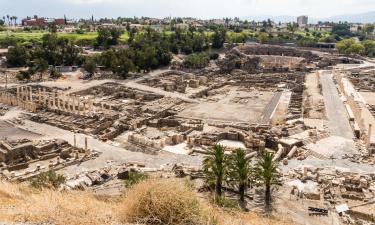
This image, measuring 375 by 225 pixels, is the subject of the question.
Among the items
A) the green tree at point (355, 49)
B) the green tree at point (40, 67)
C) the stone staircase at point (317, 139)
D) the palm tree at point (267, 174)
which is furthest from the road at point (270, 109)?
the green tree at point (355, 49)

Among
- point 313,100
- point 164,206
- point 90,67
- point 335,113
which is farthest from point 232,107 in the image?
point 164,206

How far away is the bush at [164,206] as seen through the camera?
50.1 ft

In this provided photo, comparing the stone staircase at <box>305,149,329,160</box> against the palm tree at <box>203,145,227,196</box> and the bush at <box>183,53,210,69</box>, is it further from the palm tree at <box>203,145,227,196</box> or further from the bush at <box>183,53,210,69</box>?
the bush at <box>183,53,210,69</box>

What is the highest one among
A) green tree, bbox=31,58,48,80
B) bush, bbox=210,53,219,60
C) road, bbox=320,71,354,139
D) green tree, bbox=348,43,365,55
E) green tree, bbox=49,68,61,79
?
green tree, bbox=348,43,365,55

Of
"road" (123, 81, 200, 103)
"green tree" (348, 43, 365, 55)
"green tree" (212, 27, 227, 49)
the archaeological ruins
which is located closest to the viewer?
the archaeological ruins

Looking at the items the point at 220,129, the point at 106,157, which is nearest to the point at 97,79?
the point at 220,129

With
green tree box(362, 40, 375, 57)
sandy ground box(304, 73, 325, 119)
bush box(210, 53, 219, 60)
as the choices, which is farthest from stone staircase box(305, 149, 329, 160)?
green tree box(362, 40, 375, 57)

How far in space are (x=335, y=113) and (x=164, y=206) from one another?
48815mm

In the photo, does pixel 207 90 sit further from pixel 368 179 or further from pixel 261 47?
pixel 261 47

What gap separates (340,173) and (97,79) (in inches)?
2249

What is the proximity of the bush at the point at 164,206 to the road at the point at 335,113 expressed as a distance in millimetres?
37036

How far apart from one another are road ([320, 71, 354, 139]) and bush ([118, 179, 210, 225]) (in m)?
37.0

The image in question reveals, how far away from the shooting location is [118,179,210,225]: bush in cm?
1527

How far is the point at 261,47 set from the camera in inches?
5349
